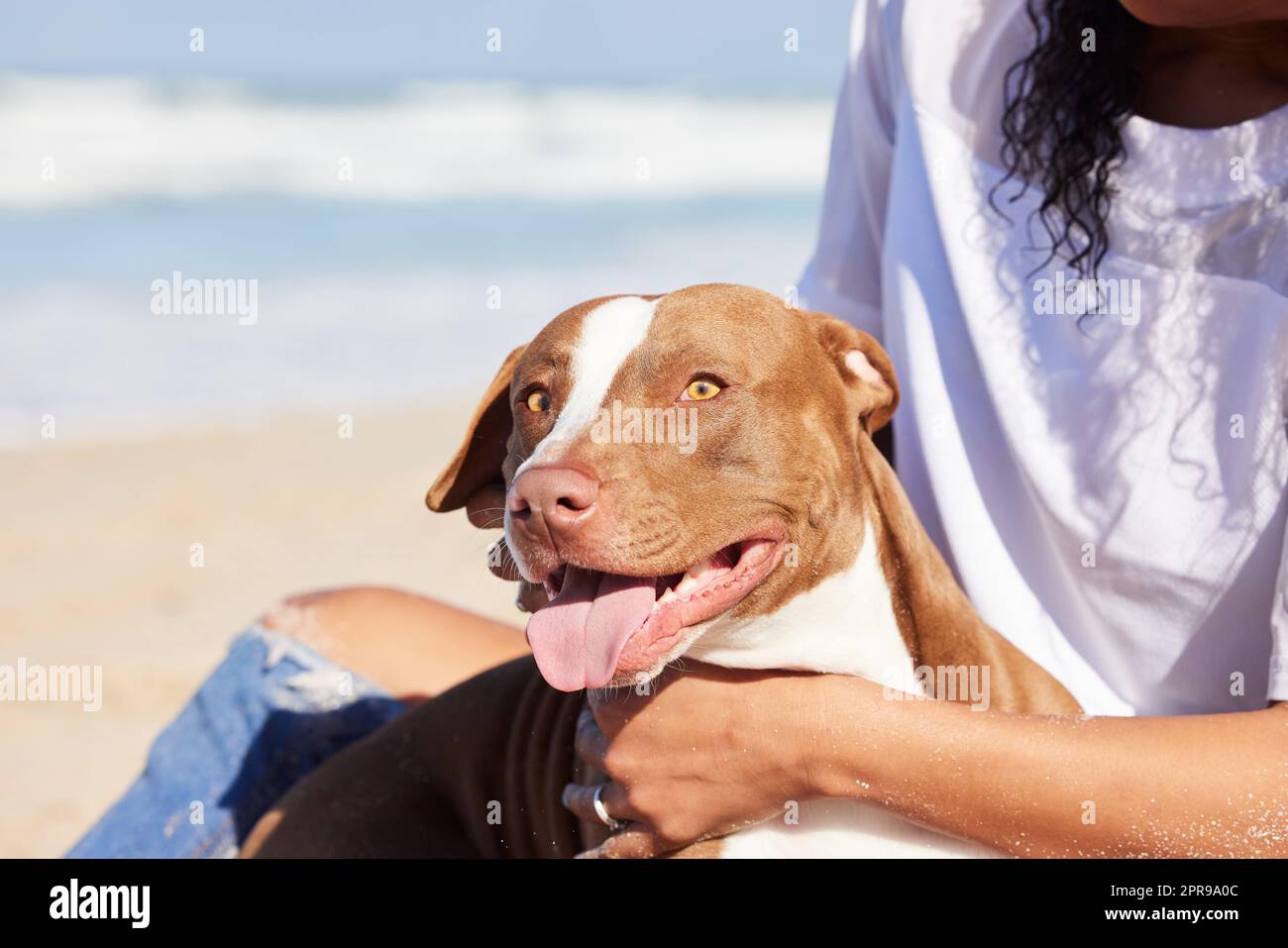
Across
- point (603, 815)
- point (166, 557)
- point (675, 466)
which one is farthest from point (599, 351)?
point (166, 557)

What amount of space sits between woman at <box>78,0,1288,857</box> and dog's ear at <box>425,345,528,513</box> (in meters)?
0.07

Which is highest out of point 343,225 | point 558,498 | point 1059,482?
point 558,498

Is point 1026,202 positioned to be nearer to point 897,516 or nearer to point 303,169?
point 897,516

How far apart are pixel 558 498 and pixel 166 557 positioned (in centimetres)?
667

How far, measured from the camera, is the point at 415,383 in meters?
13.4

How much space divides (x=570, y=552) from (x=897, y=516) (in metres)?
0.74

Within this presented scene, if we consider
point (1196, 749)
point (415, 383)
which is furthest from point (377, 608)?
point (415, 383)

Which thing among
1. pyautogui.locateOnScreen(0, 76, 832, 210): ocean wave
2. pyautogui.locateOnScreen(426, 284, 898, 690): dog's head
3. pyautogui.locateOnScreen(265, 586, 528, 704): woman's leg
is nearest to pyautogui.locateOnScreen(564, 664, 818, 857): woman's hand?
pyautogui.locateOnScreen(426, 284, 898, 690): dog's head

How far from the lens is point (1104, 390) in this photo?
9.50 ft

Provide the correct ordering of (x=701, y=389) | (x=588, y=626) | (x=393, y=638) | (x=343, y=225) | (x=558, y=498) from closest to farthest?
1. (x=558, y=498)
2. (x=588, y=626)
3. (x=701, y=389)
4. (x=393, y=638)
5. (x=343, y=225)

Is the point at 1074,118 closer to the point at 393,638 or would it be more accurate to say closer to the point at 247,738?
the point at 393,638

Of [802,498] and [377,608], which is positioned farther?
[377,608]

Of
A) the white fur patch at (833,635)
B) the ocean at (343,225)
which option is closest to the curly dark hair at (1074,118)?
the white fur patch at (833,635)
